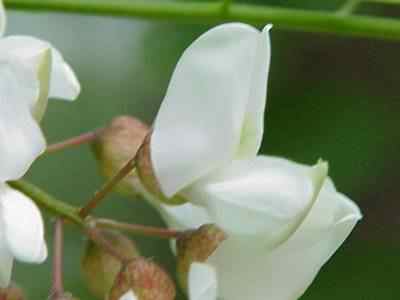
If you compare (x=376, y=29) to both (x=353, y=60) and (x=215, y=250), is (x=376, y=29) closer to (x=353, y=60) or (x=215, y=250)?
(x=215, y=250)

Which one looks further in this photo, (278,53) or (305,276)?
(278,53)

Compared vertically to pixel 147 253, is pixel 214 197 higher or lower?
higher

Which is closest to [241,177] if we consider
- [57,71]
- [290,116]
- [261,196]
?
[261,196]

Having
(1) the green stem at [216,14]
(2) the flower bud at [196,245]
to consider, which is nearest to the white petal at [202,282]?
(2) the flower bud at [196,245]

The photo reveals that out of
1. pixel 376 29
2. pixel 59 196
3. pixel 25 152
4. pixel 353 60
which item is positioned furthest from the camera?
pixel 353 60

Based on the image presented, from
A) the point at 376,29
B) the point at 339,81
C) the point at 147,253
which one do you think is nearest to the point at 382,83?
the point at 339,81

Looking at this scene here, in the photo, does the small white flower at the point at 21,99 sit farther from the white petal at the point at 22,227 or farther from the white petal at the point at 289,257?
the white petal at the point at 289,257
